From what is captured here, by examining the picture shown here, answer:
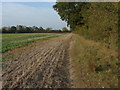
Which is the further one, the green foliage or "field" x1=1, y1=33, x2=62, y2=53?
the green foliage

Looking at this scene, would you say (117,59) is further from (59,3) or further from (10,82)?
(59,3)

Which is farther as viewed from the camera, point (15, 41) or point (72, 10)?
point (15, 41)

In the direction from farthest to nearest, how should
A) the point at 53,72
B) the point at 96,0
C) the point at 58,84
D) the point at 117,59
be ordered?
the point at 96,0, the point at 117,59, the point at 53,72, the point at 58,84

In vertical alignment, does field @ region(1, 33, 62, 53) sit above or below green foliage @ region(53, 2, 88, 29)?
below

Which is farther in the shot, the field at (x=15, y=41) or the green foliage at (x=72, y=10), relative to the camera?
the green foliage at (x=72, y=10)

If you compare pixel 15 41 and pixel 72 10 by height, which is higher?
pixel 72 10

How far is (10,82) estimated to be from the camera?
7.13m

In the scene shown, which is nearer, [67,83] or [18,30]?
[67,83]

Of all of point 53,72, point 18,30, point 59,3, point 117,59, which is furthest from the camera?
point 18,30

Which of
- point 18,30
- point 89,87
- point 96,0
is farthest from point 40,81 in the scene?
point 18,30

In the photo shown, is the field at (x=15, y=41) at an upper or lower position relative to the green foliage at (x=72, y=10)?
lower

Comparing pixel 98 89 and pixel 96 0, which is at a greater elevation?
pixel 96 0

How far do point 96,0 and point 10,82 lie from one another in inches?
346

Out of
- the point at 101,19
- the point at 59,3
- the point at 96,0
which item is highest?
the point at 59,3
